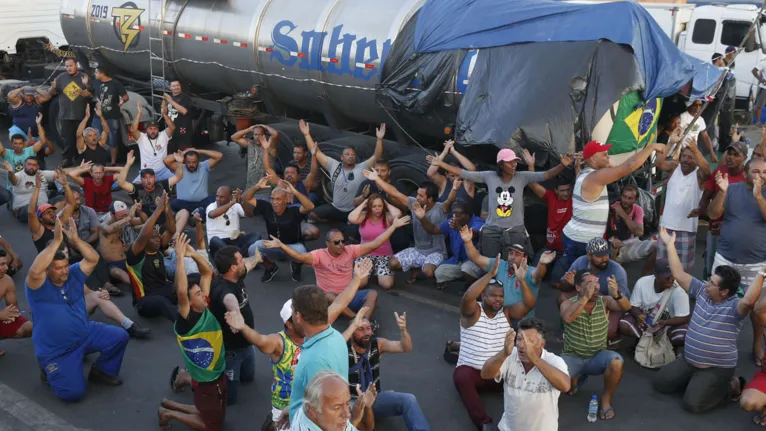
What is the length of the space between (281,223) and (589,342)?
167 inches

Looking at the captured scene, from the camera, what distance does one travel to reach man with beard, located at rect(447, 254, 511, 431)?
665cm


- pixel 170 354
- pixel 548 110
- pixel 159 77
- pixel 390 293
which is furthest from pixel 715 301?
pixel 159 77

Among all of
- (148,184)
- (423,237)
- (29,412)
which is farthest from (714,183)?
(29,412)

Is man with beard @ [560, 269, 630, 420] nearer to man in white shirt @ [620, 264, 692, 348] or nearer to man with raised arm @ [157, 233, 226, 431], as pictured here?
man in white shirt @ [620, 264, 692, 348]

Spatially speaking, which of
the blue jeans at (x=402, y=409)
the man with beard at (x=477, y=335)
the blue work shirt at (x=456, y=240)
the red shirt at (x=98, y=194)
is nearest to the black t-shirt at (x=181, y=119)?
the red shirt at (x=98, y=194)

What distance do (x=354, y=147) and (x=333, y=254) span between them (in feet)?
11.8

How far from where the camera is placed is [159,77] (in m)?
14.7

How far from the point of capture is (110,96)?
13805mm

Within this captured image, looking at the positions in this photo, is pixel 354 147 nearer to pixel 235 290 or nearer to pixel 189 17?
pixel 189 17

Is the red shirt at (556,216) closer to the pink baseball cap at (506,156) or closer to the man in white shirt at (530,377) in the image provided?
the pink baseball cap at (506,156)

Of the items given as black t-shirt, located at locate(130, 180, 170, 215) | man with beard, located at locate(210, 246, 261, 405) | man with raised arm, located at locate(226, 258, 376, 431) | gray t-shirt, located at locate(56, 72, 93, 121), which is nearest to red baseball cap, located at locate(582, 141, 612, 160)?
man with raised arm, located at locate(226, 258, 376, 431)

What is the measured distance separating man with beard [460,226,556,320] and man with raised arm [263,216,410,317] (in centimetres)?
84

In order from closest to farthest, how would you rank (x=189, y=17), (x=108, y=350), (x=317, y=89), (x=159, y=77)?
(x=108, y=350) → (x=317, y=89) → (x=189, y=17) → (x=159, y=77)

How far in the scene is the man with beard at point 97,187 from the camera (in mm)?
10586
